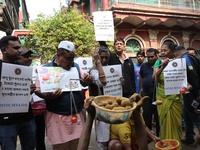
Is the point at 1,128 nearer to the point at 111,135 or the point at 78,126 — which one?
the point at 78,126

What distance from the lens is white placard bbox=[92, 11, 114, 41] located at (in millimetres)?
3711

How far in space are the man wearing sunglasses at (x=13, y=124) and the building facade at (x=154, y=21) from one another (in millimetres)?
9657

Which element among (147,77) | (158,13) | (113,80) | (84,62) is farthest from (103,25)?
(158,13)

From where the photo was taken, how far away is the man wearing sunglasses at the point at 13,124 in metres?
2.51

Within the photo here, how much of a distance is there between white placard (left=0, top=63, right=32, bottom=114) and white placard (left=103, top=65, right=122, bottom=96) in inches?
40.5

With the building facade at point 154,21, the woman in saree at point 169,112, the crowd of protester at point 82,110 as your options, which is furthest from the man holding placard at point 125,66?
the building facade at point 154,21

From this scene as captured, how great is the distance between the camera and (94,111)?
1.42m

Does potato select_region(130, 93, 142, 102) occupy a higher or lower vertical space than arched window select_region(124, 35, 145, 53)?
lower

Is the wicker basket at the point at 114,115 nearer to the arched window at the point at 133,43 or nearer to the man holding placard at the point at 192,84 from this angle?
the man holding placard at the point at 192,84

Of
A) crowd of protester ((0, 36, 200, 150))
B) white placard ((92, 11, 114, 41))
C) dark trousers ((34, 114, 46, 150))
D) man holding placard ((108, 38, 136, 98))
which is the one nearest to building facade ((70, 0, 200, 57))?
white placard ((92, 11, 114, 41))

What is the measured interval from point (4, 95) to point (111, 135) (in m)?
1.25

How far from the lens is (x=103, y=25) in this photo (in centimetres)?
375

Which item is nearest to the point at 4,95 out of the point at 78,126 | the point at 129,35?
the point at 78,126

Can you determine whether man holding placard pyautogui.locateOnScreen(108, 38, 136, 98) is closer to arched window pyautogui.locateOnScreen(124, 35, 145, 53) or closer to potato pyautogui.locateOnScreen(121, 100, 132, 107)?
potato pyautogui.locateOnScreen(121, 100, 132, 107)
